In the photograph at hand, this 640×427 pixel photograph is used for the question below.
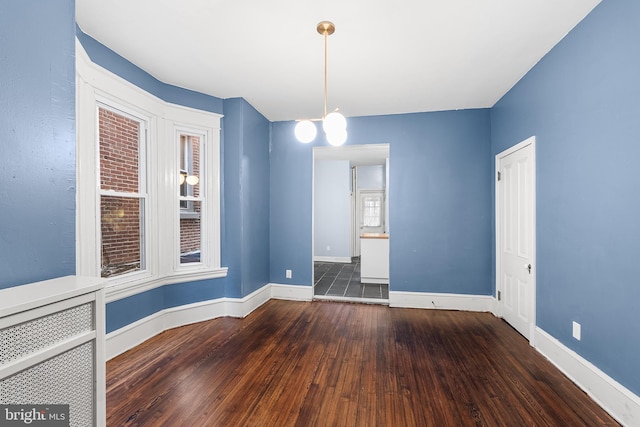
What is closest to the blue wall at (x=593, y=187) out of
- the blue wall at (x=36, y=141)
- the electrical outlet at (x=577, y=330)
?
the electrical outlet at (x=577, y=330)

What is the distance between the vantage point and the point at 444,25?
7.63 ft

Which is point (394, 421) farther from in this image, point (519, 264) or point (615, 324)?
point (519, 264)

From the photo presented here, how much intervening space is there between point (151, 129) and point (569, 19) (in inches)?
158

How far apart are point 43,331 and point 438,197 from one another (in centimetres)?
428

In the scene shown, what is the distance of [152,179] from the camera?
126 inches

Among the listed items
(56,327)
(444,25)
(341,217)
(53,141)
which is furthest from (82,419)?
(341,217)

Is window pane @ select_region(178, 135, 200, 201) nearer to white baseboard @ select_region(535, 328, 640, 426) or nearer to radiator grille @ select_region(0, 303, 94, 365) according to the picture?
radiator grille @ select_region(0, 303, 94, 365)

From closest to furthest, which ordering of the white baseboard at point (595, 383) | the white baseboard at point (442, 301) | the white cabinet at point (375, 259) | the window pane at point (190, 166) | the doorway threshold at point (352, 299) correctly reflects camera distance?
the white baseboard at point (595, 383)
the window pane at point (190, 166)
the white baseboard at point (442, 301)
the doorway threshold at point (352, 299)
the white cabinet at point (375, 259)

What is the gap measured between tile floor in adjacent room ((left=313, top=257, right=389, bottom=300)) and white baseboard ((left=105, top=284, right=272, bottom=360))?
1.26 metres

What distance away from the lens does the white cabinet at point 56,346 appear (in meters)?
1.01

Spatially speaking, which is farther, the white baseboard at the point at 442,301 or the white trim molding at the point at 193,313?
the white baseboard at the point at 442,301

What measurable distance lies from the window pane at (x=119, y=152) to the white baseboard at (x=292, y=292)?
99.9 inches

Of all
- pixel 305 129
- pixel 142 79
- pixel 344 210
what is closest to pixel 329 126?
pixel 305 129

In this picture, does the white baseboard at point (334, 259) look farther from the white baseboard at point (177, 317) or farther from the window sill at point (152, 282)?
the window sill at point (152, 282)
